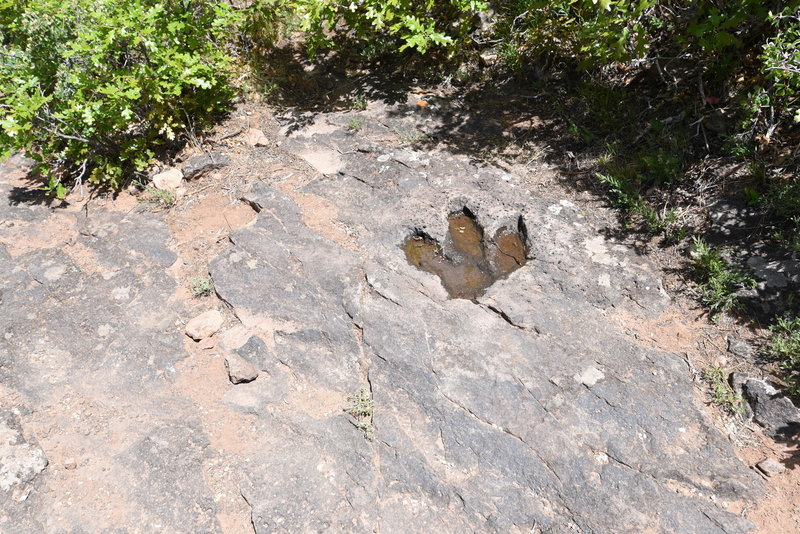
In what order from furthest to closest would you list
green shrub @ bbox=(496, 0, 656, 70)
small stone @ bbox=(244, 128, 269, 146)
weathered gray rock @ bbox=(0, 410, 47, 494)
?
small stone @ bbox=(244, 128, 269, 146), green shrub @ bbox=(496, 0, 656, 70), weathered gray rock @ bbox=(0, 410, 47, 494)

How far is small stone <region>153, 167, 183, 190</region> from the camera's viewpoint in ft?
14.7

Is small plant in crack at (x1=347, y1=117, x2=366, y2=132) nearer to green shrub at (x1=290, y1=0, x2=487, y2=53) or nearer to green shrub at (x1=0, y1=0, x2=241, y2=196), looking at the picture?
green shrub at (x1=290, y1=0, x2=487, y2=53)

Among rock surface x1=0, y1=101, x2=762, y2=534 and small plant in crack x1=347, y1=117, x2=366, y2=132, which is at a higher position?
small plant in crack x1=347, y1=117, x2=366, y2=132

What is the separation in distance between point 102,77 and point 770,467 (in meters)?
5.21

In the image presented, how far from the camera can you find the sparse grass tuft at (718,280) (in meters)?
3.31

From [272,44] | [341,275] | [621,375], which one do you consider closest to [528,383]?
[621,375]

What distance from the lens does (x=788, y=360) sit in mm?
2998

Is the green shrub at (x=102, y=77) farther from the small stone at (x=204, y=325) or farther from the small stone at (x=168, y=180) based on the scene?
the small stone at (x=204, y=325)

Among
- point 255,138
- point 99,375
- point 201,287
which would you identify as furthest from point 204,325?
point 255,138

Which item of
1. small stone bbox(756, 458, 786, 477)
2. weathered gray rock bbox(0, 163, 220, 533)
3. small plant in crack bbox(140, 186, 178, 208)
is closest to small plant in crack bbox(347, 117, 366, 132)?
small plant in crack bbox(140, 186, 178, 208)

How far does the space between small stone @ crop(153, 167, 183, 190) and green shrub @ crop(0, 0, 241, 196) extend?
165 millimetres

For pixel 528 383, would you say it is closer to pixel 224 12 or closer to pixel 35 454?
pixel 35 454

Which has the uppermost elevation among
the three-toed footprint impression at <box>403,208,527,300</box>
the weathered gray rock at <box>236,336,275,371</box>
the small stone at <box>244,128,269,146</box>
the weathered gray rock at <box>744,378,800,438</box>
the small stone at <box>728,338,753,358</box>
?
the small stone at <box>728,338,753,358</box>

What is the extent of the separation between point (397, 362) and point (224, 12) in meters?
3.45
